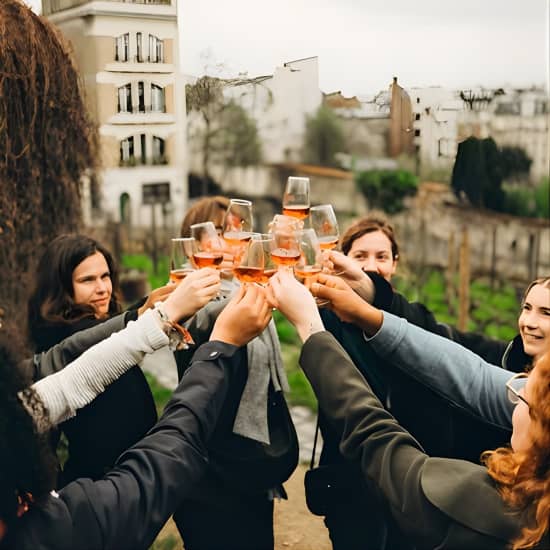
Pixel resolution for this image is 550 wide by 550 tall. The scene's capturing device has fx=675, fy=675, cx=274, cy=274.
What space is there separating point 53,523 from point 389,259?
1.77m

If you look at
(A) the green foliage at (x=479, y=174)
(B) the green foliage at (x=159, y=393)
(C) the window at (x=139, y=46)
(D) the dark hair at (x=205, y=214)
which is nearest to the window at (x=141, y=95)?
(C) the window at (x=139, y=46)

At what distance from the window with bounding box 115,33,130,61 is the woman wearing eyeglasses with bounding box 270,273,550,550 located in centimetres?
158

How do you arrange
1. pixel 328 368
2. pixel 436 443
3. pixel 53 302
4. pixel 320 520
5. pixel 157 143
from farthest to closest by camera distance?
pixel 320 520 < pixel 157 143 < pixel 53 302 < pixel 436 443 < pixel 328 368

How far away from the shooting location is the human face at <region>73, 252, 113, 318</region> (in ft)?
8.20

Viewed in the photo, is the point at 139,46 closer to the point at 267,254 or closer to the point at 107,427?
the point at 267,254

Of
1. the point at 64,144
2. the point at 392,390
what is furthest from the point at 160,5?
the point at 392,390

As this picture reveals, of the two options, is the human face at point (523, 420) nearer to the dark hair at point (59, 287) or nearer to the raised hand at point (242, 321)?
the raised hand at point (242, 321)

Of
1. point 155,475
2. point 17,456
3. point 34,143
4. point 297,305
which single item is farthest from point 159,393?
point 17,456

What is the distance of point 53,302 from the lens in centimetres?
245

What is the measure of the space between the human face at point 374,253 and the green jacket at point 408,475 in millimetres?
1001

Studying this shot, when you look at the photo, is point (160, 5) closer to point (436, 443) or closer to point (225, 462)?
point (225, 462)

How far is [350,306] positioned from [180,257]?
1.96 ft

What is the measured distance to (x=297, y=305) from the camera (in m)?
1.84

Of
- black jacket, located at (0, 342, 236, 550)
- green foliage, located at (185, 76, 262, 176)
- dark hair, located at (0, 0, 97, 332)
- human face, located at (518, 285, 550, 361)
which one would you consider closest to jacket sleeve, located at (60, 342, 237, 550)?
black jacket, located at (0, 342, 236, 550)
